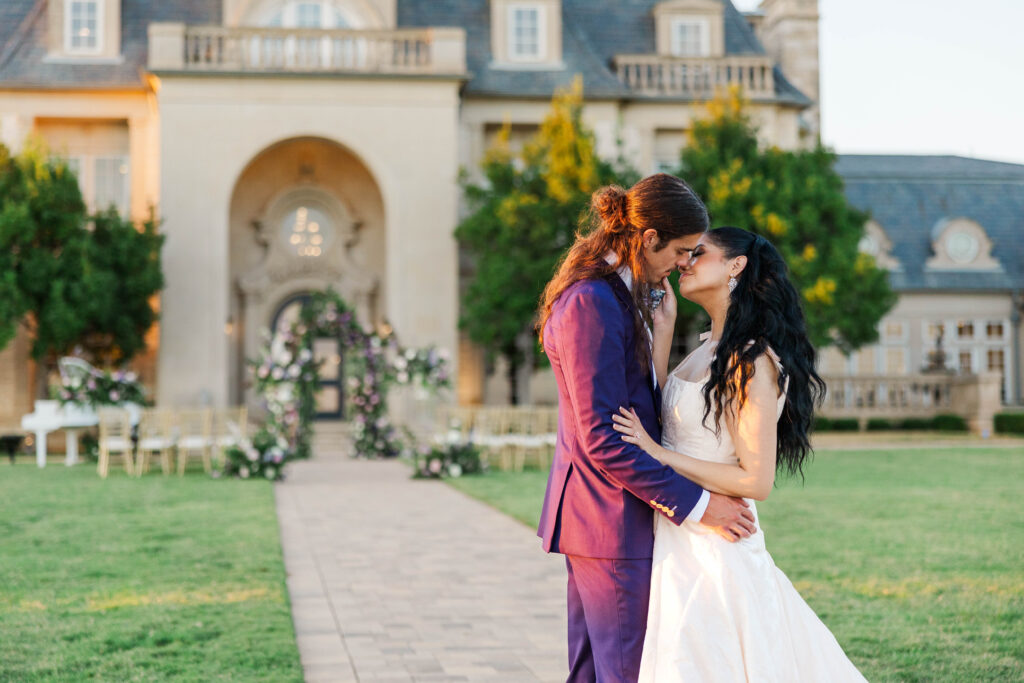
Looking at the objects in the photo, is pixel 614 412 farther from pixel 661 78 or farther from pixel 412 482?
pixel 661 78

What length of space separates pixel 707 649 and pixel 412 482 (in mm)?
13863

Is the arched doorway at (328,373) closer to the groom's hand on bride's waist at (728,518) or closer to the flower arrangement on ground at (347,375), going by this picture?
the flower arrangement on ground at (347,375)

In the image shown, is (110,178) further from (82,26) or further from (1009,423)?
(1009,423)

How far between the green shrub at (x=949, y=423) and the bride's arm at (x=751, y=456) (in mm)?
28168

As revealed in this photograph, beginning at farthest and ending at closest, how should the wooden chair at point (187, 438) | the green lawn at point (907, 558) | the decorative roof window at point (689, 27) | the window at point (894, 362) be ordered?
the window at point (894, 362)
the decorative roof window at point (689, 27)
the wooden chair at point (187, 438)
the green lawn at point (907, 558)

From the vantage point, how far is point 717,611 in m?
3.31

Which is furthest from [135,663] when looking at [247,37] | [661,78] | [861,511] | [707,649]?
[661,78]

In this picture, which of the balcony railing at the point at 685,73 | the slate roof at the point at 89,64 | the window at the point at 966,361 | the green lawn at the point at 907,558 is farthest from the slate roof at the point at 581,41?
the green lawn at the point at 907,558

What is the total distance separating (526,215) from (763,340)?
2102 centimetres

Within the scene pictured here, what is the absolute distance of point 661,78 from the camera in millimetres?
28828

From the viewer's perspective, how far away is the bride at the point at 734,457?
327 cm

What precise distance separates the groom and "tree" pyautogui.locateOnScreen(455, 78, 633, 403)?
20290 millimetres

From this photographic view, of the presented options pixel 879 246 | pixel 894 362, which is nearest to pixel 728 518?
pixel 894 362

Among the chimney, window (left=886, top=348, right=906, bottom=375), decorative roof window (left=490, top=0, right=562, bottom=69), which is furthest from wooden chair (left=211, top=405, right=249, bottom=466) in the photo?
window (left=886, top=348, right=906, bottom=375)
